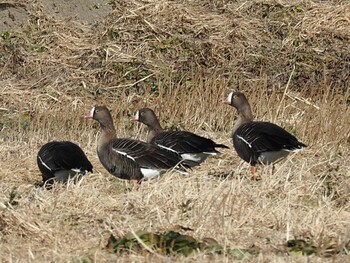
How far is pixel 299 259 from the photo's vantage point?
6734mm

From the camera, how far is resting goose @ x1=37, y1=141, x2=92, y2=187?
10.0m

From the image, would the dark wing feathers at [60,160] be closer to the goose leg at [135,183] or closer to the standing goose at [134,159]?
the standing goose at [134,159]

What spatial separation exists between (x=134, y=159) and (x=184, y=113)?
11.4ft

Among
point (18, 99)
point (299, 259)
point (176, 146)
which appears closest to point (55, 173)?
point (176, 146)

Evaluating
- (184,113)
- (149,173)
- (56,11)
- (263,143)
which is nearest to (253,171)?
(263,143)

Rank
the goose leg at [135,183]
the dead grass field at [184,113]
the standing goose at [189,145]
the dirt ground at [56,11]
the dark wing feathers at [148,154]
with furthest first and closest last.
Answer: the dirt ground at [56,11], the standing goose at [189,145], the dark wing feathers at [148,154], the goose leg at [135,183], the dead grass field at [184,113]

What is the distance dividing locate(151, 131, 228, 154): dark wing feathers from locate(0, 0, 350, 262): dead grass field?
31 centimetres

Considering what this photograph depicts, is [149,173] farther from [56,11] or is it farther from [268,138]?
[56,11]

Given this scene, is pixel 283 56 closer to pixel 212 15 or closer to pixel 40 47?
pixel 212 15

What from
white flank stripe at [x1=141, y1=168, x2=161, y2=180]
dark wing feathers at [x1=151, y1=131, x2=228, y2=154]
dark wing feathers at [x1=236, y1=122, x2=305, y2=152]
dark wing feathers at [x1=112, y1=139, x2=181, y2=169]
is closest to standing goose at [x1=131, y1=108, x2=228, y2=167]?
dark wing feathers at [x1=151, y1=131, x2=228, y2=154]

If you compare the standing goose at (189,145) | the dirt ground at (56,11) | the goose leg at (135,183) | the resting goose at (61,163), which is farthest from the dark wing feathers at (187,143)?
the dirt ground at (56,11)

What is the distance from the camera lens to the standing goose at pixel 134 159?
10000 mm

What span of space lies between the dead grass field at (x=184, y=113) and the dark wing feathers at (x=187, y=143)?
309 mm

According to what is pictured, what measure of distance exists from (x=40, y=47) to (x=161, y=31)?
2237mm
